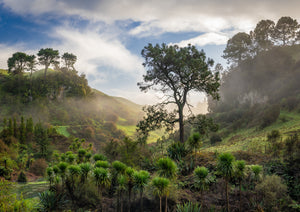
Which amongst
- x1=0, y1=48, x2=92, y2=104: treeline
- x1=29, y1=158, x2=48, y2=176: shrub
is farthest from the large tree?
x1=0, y1=48, x2=92, y2=104: treeline

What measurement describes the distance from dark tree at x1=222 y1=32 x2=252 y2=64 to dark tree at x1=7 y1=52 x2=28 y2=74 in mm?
97144

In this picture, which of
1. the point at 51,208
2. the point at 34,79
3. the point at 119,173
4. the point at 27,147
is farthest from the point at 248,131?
the point at 34,79

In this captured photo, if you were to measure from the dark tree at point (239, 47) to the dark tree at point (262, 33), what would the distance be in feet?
7.65

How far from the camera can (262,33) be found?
Answer: 61.4 metres

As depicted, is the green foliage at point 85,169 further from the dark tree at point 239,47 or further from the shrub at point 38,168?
the dark tree at point 239,47

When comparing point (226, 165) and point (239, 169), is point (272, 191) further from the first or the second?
point (226, 165)

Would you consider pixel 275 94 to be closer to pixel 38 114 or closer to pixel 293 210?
pixel 293 210

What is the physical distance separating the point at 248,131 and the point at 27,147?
5684 cm

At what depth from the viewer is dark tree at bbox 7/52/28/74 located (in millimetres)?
94500

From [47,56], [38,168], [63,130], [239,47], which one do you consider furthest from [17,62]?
[239,47]

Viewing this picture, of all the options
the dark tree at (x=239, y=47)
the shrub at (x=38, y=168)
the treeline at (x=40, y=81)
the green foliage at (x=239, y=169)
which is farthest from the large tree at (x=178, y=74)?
the treeline at (x=40, y=81)

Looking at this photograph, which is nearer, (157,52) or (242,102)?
(157,52)

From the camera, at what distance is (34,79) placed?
322 ft

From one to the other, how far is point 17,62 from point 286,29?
120m
